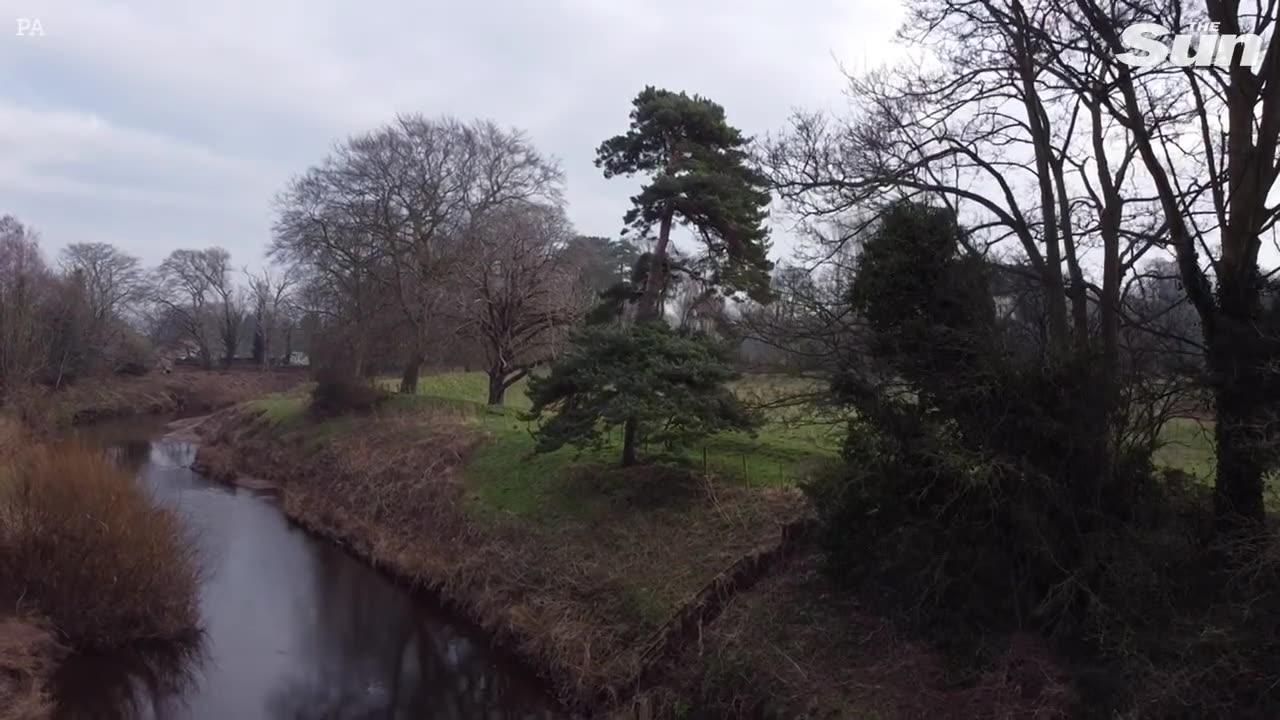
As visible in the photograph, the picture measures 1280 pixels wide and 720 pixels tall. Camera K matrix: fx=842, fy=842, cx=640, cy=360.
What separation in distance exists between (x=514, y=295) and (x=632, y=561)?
1344 cm

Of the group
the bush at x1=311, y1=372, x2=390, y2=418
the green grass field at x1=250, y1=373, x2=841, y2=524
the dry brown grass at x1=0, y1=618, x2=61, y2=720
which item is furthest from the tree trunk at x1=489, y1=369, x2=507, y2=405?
the dry brown grass at x1=0, y1=618, x2=61, y2=720

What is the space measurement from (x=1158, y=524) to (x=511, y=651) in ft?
24.6

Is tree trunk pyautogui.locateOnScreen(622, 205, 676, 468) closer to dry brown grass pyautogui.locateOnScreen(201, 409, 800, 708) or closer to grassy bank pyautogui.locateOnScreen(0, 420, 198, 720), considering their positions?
dry brown grass pyautogui.locateOnScreen(201, 409, 800, 708)

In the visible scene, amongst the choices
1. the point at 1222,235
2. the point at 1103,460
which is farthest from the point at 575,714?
the point at 1222,235


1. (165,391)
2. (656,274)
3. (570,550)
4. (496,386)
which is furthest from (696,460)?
(165,391)

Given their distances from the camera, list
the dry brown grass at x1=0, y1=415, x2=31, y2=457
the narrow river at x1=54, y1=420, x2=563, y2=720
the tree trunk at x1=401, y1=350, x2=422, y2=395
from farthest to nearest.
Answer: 1. the tree trunk at x1=401, y1=350, x2=422, y2=395
2. the dry brown grass at x1=0, y1=415, x2=31, y2=457
3. the narrow river at x1=54, y1=420, x2=563, y2=720

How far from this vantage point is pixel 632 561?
35.6ft

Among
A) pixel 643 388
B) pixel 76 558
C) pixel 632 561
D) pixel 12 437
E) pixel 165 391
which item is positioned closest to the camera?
pixel 76 558

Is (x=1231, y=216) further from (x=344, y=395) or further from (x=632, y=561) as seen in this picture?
(x=344, y=395)

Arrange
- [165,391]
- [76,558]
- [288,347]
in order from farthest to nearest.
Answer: [288,347]
[165,391]
[76,558]

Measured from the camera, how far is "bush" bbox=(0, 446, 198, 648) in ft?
33.8

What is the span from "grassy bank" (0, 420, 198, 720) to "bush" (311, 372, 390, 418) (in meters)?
12.5

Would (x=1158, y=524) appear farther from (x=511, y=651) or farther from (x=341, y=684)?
(x=341, y=684)

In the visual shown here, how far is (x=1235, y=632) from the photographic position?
5801mm
